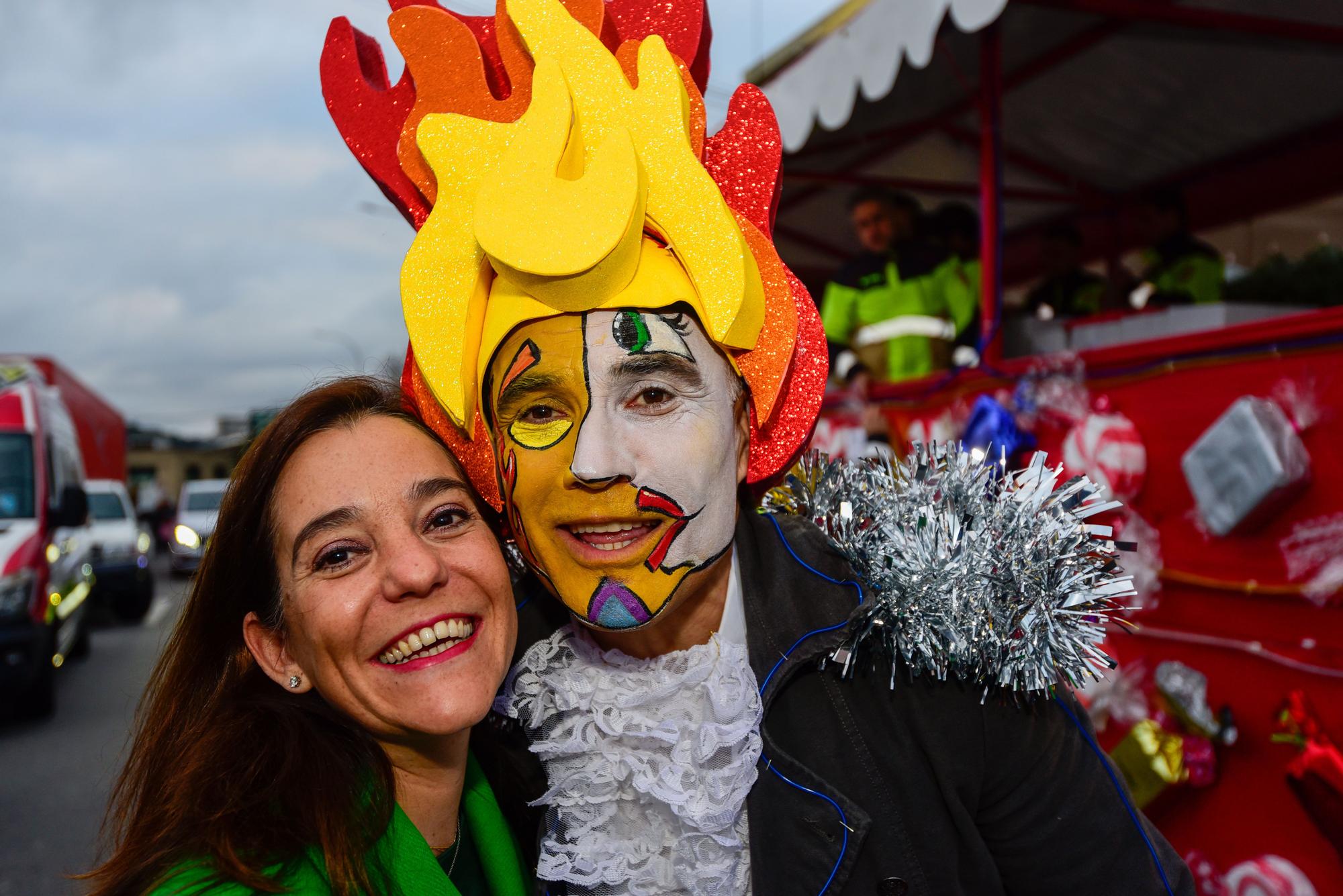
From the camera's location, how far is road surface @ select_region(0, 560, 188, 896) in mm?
4176

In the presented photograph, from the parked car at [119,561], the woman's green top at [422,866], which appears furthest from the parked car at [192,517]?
the woman's green top at [422,866]

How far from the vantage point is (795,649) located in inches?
65.8

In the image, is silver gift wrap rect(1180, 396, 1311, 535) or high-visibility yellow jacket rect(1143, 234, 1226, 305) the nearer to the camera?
silver gift wrap rect(1180, 396, 1311, 535)

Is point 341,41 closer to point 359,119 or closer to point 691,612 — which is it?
point 359,119

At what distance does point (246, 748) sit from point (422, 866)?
0.36 meters

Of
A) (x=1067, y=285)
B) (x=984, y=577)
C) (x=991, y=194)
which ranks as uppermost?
(x=991, y=194)

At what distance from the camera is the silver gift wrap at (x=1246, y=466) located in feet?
9.00

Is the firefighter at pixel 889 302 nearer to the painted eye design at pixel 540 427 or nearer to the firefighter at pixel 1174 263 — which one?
the firefighter at pixel 1174 263

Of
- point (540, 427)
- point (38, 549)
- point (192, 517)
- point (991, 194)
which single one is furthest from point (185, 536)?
point (540, 427)

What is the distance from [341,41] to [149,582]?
11336 millimetres

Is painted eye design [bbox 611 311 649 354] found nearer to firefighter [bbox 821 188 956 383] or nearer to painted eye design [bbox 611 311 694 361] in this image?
painted eye design [bbox 611 311 694 361]

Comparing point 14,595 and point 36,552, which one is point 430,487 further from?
point 36,552

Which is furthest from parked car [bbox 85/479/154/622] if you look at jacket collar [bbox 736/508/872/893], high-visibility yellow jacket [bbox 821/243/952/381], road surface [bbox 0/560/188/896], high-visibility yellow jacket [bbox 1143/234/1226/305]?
jacket collar [bbox 736/508/872/893]

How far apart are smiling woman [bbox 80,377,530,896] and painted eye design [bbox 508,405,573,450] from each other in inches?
8.4
